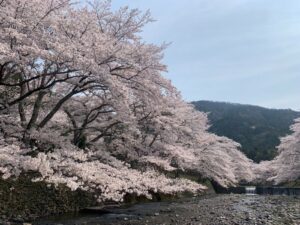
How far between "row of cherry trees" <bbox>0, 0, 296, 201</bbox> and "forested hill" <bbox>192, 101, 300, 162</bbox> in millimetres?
75754

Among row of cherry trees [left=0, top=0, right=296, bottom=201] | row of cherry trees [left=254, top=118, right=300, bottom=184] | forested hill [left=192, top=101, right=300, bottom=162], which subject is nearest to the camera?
row of cherry trees [left=0, top=0, right=296, bottom=201]

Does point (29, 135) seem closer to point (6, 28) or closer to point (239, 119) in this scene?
point (6, 28)

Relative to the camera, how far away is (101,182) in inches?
633

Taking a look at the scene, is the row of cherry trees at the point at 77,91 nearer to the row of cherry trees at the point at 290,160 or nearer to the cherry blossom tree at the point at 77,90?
the cherry blossom tree at the point at 77,90

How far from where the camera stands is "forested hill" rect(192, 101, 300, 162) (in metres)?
111

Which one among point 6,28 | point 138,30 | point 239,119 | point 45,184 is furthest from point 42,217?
point 239,119

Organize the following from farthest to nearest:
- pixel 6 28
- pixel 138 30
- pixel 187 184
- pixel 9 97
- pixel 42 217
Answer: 1. pixel 187 184
2. pixel 138 30
3. pixel 9 97
4. pixel 42 217
5. pixel 6 28

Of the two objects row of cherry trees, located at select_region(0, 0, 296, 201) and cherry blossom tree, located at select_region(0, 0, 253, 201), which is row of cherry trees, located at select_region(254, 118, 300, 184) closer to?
row of cherry trees, located at select_region(0, 0, 296, 201)

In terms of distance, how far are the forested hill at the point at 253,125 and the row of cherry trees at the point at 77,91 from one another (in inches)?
2982

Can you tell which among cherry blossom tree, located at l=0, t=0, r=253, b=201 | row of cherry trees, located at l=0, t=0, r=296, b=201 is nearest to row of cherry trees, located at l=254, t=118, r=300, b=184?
row of cherry trees, located at l=0, t=0, r=296, b=201

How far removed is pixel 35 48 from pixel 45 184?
240 inches

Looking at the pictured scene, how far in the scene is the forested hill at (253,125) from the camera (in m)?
111

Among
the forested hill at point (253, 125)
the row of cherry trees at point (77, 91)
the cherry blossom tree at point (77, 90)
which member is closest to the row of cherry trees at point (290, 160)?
the row of cherry trees at point (77, 91)

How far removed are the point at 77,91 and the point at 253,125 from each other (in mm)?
137282
